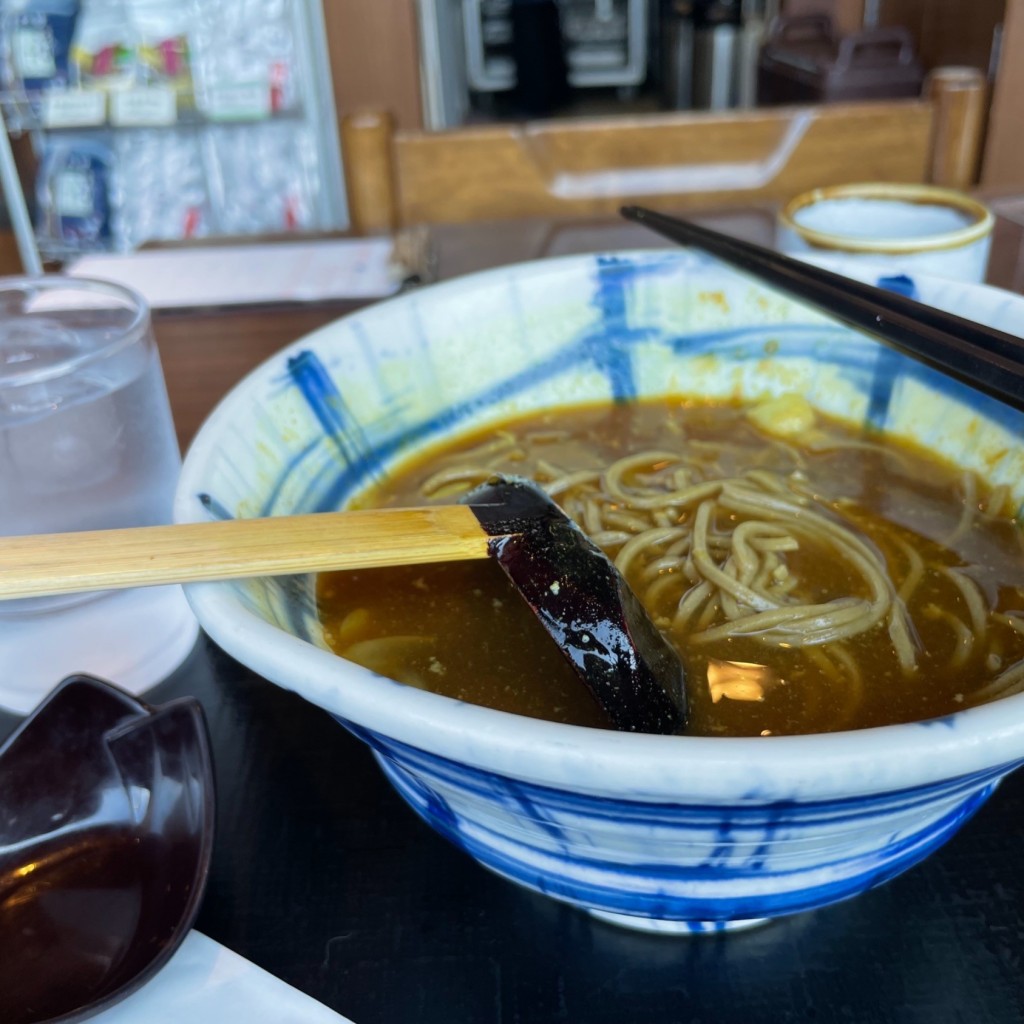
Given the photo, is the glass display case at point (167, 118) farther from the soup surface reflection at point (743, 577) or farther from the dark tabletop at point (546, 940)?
the dark tabletop at point (546, 940)

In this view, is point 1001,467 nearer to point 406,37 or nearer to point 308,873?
point 308,873

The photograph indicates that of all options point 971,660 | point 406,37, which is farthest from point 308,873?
point 406,37

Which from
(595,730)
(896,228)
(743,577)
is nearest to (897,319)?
(743,577)

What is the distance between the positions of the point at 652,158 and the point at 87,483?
1751 millimetres

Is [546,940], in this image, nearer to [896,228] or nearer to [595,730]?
[595,730]

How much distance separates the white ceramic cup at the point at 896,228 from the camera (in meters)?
1.41

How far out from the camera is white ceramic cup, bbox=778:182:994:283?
4.64 feet

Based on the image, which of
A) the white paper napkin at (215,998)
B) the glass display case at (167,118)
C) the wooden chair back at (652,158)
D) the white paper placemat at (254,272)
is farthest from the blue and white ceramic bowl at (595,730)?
the glass display case at (167,118)

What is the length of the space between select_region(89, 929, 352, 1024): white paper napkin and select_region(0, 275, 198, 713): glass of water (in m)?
0.38

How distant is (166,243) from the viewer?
232cm

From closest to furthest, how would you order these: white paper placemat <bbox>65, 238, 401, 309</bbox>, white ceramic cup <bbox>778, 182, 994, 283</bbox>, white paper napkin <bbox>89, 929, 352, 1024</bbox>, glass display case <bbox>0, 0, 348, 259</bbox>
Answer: white paper napkin <bbox>89, 929, 352, 1024</bbox> → white ceramic cup <bbox>778, 182, 994, 283</bbox> → white paper placemat <bbox>65, 238, 401, 309</bbox> → glass display case <bbox>0, 0, 348, 259</bbox>

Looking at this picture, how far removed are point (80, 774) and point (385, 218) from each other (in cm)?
182

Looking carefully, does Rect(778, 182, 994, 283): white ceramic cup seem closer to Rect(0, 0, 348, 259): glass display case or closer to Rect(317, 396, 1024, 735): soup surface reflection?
Rect(317, 396, 1024, 735): soup surface reflection

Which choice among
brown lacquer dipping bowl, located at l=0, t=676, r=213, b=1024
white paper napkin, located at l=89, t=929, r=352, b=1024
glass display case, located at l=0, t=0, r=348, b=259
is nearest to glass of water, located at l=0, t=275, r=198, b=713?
brown lacquer dipping bowl, located at l=0, t=676, r=213, b=1024
